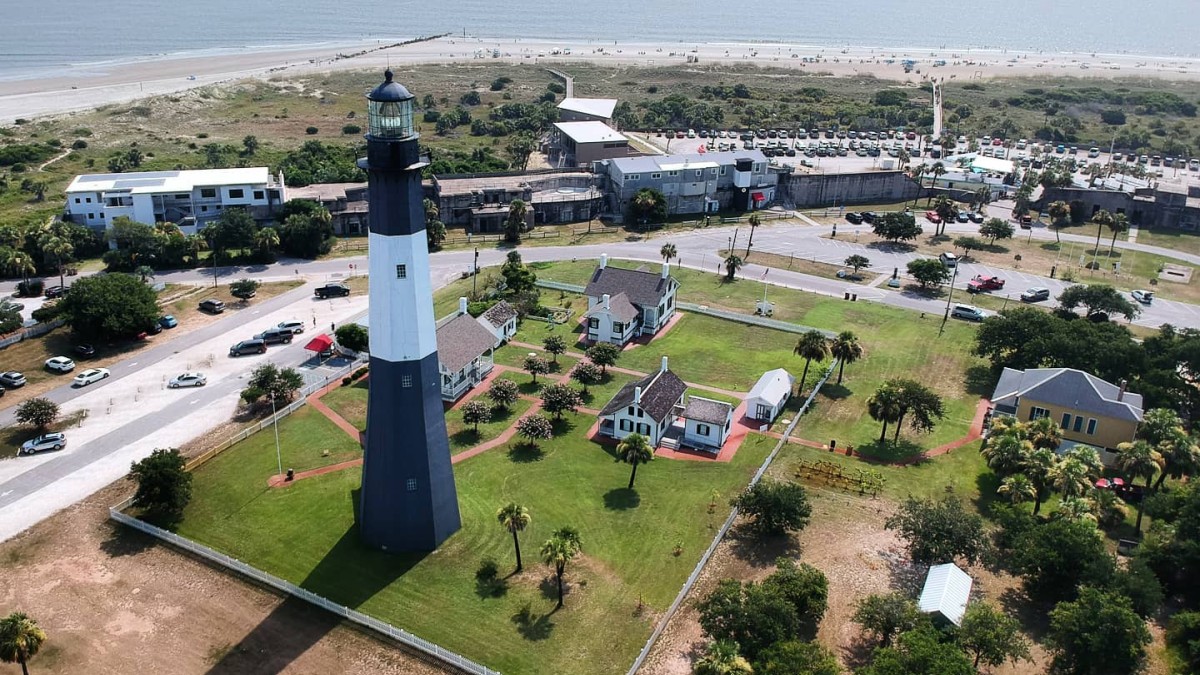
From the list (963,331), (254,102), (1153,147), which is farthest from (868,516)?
(254,102)

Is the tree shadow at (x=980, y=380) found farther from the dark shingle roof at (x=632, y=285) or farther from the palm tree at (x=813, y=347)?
the dark shingle roof at (x=632, y=285)

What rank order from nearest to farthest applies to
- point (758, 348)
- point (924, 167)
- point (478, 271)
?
point (758, 348)
point (478, 271)
point (924, 167)

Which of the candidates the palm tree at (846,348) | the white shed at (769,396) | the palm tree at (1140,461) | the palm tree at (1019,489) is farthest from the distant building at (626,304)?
the palm tree at (1140,461)

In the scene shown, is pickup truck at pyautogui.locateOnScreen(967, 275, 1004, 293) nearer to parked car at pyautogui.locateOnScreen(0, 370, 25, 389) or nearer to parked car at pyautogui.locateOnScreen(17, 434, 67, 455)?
parked car at pyautogui.locateOnScreen(17, 434, 67, 455)

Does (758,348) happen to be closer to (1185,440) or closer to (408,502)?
(1185,440)

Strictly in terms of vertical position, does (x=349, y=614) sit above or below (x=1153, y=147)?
below

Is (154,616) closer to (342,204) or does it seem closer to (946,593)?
(946,593)

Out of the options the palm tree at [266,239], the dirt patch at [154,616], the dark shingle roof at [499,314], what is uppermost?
the palm tree at [266,239]
